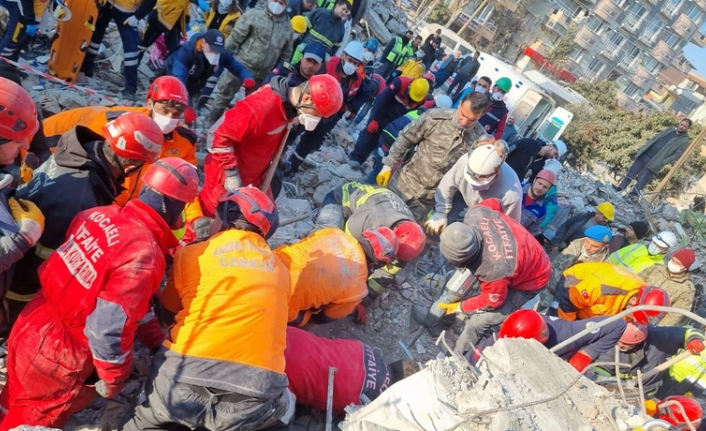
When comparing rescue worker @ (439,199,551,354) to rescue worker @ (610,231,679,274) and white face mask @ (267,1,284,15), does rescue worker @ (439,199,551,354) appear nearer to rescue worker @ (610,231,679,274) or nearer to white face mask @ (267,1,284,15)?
rescue worker @ (610,231,679,274)

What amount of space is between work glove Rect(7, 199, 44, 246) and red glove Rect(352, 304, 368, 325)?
290cm

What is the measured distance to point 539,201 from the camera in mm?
6535

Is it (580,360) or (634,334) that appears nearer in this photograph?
(580,360)

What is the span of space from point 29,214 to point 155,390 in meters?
1.05

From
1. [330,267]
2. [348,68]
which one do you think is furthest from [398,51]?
[330,267]

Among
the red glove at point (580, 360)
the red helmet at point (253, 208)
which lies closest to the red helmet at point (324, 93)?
the red helmet at point (253, 208)

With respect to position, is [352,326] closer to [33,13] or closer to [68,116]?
[68,116]

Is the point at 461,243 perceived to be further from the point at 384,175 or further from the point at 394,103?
the point at 394,103

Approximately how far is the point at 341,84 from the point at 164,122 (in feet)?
11.1

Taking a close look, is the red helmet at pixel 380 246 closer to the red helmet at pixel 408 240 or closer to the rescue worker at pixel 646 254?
the red helmet at pixel 408 240

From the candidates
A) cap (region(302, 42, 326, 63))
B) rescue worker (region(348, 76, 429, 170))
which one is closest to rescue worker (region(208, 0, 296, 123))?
cap (region(302, 42, 326, 63))

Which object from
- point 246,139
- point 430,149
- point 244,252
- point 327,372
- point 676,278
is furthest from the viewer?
point 676,278

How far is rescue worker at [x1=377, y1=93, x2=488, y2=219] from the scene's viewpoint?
474 cm

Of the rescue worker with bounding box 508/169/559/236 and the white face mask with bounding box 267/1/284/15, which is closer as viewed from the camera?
the white face mask with bounding box 267/1/284/15
